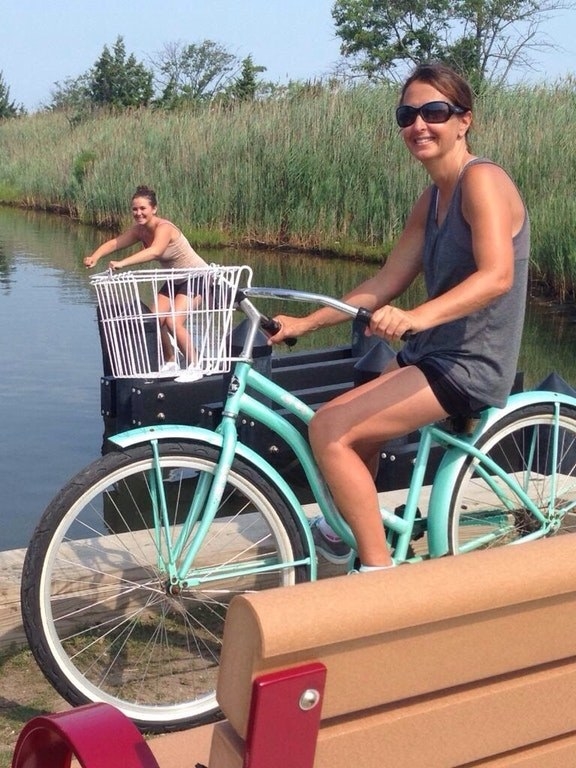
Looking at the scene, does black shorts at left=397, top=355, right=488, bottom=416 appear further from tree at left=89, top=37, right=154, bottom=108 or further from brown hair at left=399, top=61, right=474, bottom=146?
tree at left=89, top=37, right=154, bottom=108

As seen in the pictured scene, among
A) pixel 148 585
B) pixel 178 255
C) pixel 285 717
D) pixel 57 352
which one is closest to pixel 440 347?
pixel 148 585

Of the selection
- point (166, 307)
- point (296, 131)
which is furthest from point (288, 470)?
point (296, 131)

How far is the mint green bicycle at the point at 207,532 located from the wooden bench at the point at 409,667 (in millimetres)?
1466

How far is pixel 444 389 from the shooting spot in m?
3.10

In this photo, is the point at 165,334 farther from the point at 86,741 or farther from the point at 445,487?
the point at 86,741

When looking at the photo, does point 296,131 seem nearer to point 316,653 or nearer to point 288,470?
point 288,470

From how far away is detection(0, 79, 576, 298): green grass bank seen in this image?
48.4 feet

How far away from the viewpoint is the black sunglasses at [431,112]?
304 centimetres

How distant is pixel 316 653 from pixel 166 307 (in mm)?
6401

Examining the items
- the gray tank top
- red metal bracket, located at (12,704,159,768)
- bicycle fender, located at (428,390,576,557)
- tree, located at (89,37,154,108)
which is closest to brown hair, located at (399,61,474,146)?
the gray tank top

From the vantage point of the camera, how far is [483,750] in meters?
1.54

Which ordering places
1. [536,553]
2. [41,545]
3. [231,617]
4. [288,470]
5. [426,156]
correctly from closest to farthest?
1. [231,617]
2. [536,553]
3. [41,545]
4. [426,156]
5. [288,470]

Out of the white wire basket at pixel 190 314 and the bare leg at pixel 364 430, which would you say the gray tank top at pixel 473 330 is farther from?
the white wire basket at pixel 190 314

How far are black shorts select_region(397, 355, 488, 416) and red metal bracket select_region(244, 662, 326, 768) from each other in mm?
1837
